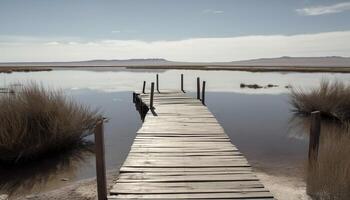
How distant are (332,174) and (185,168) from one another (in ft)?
9.41

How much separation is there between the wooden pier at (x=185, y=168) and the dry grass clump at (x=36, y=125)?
2865 millimetres

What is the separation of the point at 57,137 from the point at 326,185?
26.9 feet

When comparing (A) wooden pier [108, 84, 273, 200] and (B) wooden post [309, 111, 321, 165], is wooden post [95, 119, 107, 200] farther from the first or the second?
(B) wooden post [309, 111, 321, 165]

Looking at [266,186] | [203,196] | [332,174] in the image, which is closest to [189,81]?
[266,186]

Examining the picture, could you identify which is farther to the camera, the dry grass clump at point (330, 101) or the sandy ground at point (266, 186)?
the dry grass clump at point (330, 101)

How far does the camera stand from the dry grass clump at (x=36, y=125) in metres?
9.41

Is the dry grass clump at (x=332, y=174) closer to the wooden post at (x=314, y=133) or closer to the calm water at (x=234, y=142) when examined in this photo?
the wooden post at (x=314, y=133)

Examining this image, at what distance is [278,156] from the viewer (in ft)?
36.3

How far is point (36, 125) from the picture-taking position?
1033 centimetres

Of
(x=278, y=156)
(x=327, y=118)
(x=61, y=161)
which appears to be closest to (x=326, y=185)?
(x=278, y=156)

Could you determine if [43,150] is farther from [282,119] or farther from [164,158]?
[282,119]

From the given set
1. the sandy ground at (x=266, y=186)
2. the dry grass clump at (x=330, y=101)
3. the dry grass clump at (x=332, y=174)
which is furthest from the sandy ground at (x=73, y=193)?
the dry grass clump at (x=330, y=101)

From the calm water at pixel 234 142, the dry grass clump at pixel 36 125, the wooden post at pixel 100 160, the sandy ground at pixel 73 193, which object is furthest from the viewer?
the dry grass clump at pixel 36 125

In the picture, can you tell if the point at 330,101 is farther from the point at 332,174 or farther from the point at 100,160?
the point at 100,160
